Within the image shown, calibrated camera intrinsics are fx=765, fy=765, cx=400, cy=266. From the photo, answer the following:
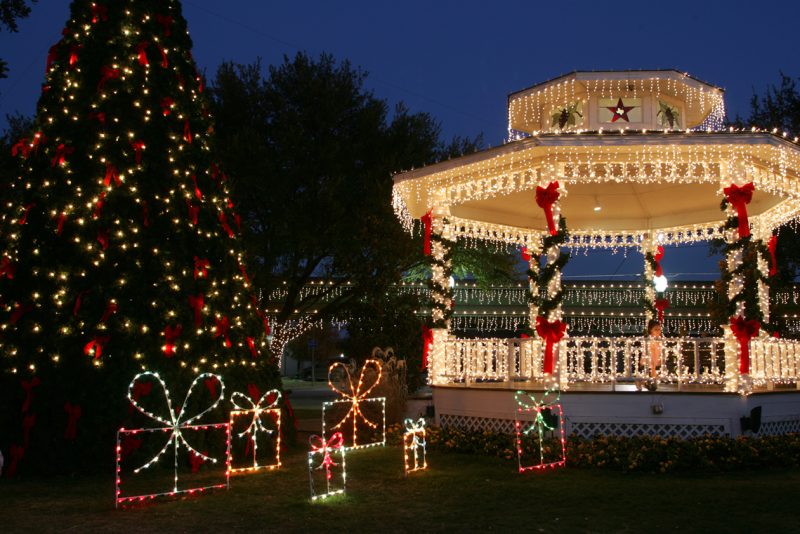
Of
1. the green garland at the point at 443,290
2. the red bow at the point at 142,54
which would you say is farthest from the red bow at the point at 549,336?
the red bow at the point at 142,54

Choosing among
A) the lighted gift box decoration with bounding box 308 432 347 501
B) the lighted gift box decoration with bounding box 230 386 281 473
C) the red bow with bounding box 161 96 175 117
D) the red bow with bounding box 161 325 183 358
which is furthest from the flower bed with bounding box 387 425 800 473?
the red bow with bounding box 161 96 175 117

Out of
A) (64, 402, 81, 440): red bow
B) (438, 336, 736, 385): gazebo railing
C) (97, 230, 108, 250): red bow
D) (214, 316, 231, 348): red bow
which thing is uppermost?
(97, 230, 108, 250): red bow

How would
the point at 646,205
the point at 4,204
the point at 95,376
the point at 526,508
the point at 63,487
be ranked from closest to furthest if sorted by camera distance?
the point at 526,508 → the point at 63,487 → the point at 95,376 → the point at 4,204 → the point at 646,205

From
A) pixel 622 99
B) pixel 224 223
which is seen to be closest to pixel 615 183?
pixel 622 99

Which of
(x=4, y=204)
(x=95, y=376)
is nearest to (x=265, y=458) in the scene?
(x=95, y=376)

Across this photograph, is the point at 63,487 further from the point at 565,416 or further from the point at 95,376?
the point at 565,416

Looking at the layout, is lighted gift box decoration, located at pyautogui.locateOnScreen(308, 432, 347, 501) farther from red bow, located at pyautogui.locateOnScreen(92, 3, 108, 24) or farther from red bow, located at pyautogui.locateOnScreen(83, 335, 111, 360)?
red bow, located at pyautogui.locateOnScreen(92, 3, 108, 24)

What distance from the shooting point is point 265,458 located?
12.2m

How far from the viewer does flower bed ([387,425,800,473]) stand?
11008 millimetres

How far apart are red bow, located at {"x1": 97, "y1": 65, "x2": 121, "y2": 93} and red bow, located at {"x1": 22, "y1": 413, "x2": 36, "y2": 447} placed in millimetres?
4926

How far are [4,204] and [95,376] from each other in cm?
332

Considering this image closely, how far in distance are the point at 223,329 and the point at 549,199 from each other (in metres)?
5.61

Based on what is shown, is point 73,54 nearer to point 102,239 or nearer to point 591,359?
point 102,239

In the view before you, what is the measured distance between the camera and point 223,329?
1186cm
